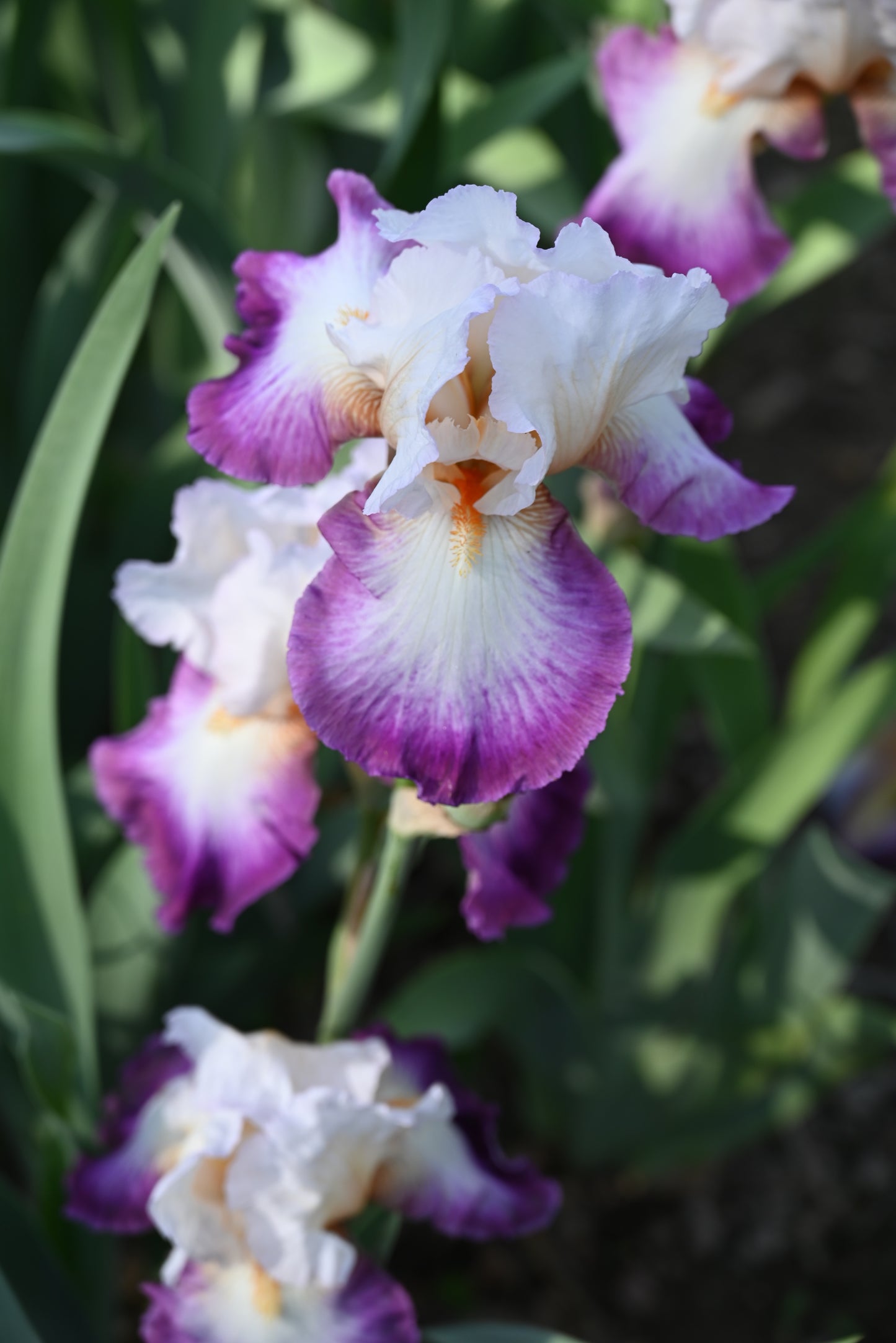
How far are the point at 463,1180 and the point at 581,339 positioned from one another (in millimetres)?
512

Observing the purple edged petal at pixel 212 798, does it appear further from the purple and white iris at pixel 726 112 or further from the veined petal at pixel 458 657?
the purple and white iris at pixel 726 112

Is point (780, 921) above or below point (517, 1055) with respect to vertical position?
above

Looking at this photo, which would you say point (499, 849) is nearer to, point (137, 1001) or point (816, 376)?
point (137, 1001)

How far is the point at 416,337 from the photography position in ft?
1.77

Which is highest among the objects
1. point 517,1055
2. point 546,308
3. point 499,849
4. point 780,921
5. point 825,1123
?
point 546,308

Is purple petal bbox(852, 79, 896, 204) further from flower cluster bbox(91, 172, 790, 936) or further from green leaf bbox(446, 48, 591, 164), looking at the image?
flower cluster bbox(91, 172, 790, 936)

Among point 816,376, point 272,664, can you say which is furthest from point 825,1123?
point 816,376

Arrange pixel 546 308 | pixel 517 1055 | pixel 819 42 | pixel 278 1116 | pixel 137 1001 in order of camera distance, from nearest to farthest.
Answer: pixel 546 308 < pixel 278 1116 < pixel 819 42 < pixel 137 1001 < pixel 517 1055

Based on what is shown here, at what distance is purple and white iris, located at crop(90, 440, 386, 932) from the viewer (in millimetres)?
718

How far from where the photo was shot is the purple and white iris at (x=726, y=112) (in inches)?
35.6

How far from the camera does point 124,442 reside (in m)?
1.64

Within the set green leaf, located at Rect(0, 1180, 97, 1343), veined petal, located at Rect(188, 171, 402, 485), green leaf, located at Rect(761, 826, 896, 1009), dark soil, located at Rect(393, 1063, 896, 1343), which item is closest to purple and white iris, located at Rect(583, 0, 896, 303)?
veined petal, located at Rect(188, 171, 402, 485)

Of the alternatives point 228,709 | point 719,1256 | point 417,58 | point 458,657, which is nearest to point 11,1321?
point 228,709

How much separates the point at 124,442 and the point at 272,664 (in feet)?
3.35
